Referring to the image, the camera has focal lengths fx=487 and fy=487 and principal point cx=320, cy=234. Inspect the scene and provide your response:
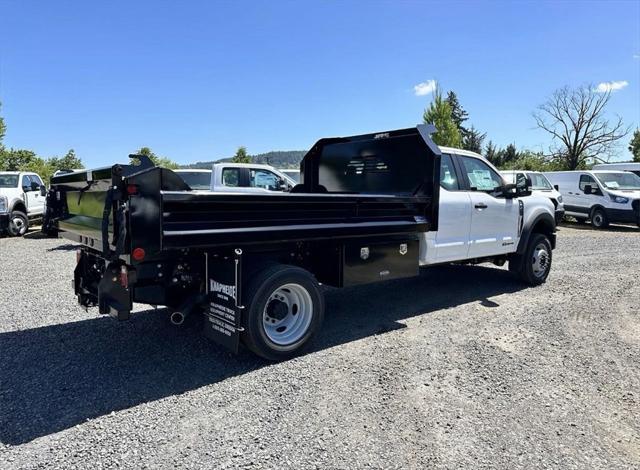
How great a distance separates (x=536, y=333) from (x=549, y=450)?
2540 millimetres

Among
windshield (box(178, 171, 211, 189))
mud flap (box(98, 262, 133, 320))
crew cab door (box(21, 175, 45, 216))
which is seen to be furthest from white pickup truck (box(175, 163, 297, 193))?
mud flap (box(98, 262, 133, 320))

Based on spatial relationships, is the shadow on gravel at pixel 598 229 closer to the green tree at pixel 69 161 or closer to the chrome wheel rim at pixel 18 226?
the chrome wheel rim at pixel 18 226

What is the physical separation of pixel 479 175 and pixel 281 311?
388 cm

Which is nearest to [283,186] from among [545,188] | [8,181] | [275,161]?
[8,181]

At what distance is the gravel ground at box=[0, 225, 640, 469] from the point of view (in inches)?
119

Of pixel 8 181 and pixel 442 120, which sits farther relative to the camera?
pixel 442 120

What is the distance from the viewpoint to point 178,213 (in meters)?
3.79

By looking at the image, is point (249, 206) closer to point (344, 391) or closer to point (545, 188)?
point (344, 391)

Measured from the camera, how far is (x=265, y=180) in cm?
1238

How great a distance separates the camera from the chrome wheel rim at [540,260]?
7711 mm

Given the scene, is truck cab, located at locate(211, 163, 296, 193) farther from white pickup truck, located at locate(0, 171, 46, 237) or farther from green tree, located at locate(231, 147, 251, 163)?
green tree, located at locate(231, 147, 251, 163)

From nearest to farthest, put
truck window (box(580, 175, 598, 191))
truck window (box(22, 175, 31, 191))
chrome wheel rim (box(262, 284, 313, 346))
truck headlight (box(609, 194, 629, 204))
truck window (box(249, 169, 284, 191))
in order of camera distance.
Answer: chrome wheel rim (box(262, 284, 313, 346)) < truck window (box(249, 169, 284, 191)) < truck window (box(22, 175, 31, 191)) < truck headlight (box(609, 194, 629, 204)) < truck window (box(580, 175, 598, 191))

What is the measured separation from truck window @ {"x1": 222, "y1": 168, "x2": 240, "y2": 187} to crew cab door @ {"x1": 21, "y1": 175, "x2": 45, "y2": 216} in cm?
764

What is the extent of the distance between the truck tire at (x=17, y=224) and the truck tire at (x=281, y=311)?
13241mm
